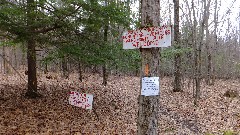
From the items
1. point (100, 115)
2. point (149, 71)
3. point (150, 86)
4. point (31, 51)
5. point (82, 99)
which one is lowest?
point (100, 115)

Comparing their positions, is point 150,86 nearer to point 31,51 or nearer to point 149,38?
point 149,38

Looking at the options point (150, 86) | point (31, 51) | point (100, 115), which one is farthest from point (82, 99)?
point (150, 86)

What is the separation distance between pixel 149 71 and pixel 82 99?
3517mm

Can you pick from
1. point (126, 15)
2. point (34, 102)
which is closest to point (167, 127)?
point (126, 15)

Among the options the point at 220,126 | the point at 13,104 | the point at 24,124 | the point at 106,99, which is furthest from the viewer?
the point at 106,99

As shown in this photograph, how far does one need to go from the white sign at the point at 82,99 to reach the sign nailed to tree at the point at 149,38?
10.2 feet

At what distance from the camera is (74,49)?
7.61 metres

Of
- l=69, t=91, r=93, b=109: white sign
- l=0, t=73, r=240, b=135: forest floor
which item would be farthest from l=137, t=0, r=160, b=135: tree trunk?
l=0, t=73, r=240, b=135: forest floor

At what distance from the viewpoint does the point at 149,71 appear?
3.90 meters

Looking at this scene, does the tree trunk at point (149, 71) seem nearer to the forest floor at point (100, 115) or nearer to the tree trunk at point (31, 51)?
the forest floor at point (100, 115)

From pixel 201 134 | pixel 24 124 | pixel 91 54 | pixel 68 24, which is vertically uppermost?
pixel 68 24

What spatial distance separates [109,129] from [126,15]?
3.50 m

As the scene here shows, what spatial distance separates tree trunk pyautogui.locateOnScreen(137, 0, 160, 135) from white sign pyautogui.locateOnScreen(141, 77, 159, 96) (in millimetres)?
71

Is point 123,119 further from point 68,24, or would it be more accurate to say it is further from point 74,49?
point 68,24
